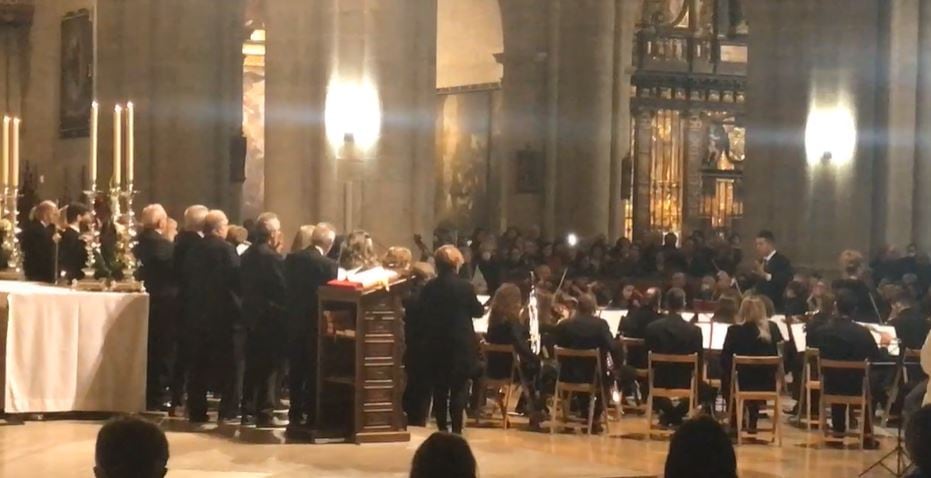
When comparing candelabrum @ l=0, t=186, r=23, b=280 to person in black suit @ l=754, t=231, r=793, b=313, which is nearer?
candelabrum @ l=0, t=186, r=23, b=280

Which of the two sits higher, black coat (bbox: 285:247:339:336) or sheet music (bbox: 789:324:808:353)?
black coat (bbox: 285:247:339:336)

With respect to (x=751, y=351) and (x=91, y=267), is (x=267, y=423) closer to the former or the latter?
(x=91, y=267)

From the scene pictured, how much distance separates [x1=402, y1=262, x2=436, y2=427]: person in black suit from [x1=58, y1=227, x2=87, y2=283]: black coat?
2.80 meters

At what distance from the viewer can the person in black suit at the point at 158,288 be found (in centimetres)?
1303

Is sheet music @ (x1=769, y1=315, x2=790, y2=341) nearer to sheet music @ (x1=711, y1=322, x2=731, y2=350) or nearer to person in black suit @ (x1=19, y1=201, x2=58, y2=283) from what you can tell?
sheet music @ (x1=711, y1=322, x2=731, y2=350)

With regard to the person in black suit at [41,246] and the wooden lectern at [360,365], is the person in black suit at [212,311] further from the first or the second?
the person in black suit at [41,246]

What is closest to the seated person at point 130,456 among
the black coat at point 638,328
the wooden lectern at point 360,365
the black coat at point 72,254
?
the wooden lectern at point 360,365

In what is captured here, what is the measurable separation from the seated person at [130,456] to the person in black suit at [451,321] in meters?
7.28

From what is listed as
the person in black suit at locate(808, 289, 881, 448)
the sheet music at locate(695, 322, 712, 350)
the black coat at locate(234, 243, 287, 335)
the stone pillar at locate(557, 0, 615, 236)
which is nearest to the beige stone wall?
the stone pillar at locate(557, 0, 615, 236)

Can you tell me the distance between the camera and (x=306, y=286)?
12.3 m

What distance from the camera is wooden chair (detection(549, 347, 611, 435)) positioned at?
1443 centimetres

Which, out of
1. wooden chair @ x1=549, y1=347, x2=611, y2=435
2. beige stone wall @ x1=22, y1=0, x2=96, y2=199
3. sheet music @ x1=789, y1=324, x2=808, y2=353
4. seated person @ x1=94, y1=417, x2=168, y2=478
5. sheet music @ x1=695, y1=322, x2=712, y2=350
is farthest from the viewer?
beige stone wall @ x1=22, y1=0, x2=96, y2=199

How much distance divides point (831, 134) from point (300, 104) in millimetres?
7843

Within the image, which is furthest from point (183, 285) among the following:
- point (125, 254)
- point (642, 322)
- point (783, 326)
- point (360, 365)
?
point (783, 326)
